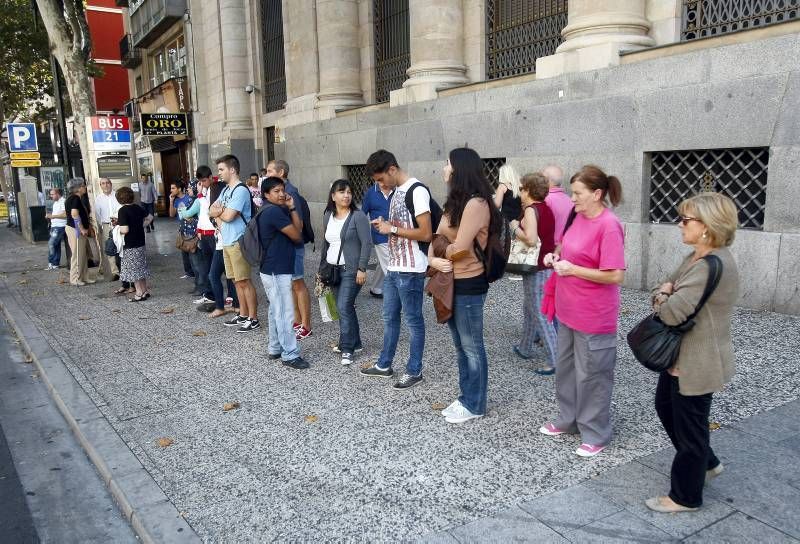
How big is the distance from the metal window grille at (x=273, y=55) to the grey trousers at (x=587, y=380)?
1738 cm

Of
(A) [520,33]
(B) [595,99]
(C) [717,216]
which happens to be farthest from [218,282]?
(A) [520,33]

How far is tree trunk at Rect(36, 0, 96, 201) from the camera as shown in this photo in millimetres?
11617

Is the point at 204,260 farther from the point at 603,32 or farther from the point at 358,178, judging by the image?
the point at 358,178

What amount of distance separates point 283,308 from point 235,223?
6.25 ft

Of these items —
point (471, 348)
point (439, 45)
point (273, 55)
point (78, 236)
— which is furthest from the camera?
point (273, 55)

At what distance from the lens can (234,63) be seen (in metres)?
20.7

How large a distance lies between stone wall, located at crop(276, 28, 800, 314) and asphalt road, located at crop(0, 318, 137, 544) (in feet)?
22.3

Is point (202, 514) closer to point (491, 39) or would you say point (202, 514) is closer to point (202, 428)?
point (202, 428)

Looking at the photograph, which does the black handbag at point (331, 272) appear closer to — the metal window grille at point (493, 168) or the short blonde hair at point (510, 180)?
the short blonde hair at point (510, 180)

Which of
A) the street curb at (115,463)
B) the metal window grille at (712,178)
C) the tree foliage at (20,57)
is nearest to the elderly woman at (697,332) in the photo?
the street curb at (115,463)

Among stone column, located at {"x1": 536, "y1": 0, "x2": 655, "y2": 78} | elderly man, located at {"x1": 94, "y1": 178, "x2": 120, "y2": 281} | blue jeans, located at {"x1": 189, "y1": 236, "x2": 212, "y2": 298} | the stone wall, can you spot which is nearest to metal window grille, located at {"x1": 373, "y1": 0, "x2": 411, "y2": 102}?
the stone wall

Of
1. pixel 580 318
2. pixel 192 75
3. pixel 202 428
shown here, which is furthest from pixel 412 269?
pixel 192 75

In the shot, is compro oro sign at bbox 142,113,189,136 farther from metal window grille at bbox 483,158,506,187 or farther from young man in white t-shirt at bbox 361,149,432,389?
young man in white t-shirt at bbox 361,149,432,389

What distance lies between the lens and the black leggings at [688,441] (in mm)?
3117
